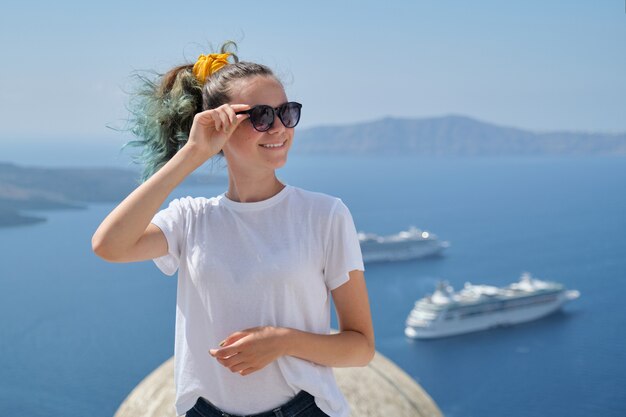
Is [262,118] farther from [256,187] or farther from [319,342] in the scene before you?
[319,342]

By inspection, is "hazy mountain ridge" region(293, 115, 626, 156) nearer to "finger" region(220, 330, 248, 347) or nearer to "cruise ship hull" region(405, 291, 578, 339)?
"cruise ship hull" region(405, 291, 578, 339)

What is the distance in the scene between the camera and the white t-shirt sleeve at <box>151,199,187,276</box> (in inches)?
42.8

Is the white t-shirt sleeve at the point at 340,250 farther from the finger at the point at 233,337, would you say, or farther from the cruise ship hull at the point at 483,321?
the cruise ship hull at the point at 483,321

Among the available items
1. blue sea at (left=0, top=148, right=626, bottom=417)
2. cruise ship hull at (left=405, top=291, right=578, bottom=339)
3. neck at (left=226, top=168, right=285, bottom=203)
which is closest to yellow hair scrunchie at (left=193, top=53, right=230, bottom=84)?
neck at (left=226, top=168, right=285, bottom=203)

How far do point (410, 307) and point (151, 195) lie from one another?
92.1 ft

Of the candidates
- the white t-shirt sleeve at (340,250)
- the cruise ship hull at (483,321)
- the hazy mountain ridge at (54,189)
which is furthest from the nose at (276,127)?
the hazy mountain ridge at (54,189)

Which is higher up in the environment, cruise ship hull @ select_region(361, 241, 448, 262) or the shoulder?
the shoulder

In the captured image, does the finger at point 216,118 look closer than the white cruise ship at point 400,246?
Yes

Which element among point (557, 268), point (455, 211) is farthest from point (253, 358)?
point (455, 211)

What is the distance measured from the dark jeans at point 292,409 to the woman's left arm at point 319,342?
0.05m

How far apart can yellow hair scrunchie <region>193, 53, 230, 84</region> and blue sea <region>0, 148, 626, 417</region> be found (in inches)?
824

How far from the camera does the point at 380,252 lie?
3312cm

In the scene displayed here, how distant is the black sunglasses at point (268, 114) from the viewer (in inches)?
41.5

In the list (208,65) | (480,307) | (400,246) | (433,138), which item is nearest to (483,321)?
(480,307)
